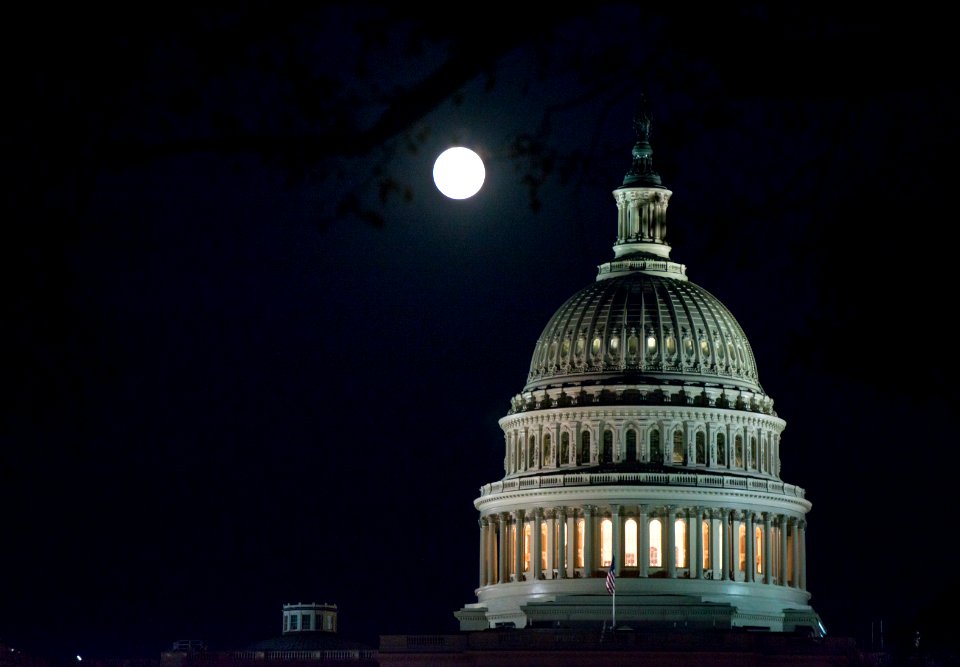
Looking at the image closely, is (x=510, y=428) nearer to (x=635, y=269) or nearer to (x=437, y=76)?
(x=635, y=269)

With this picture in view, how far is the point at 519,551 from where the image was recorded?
16225 centimetres

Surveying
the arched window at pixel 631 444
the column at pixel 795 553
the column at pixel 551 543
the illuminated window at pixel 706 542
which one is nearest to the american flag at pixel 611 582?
the column at pixel 551 543

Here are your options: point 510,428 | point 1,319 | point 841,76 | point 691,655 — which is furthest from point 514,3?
point 510,428

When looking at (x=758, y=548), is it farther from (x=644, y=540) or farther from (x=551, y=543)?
(x=551, y=543)

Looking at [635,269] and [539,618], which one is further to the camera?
[635,269]

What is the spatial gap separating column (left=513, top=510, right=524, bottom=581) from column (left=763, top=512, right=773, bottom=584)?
15.0m

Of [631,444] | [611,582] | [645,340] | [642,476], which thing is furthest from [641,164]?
[611,582]

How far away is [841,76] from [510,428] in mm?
146712

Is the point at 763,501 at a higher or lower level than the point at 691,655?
higher

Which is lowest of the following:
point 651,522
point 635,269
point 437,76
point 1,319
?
point 1,319

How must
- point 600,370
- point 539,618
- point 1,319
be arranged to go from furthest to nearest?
point 600,370 < point 539,618 < point 1,319

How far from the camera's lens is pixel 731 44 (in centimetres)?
2083

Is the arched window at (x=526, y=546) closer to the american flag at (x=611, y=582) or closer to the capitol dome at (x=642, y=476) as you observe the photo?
the capitol dome at (x=642, y=476)

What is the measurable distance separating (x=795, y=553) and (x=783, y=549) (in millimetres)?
1364
